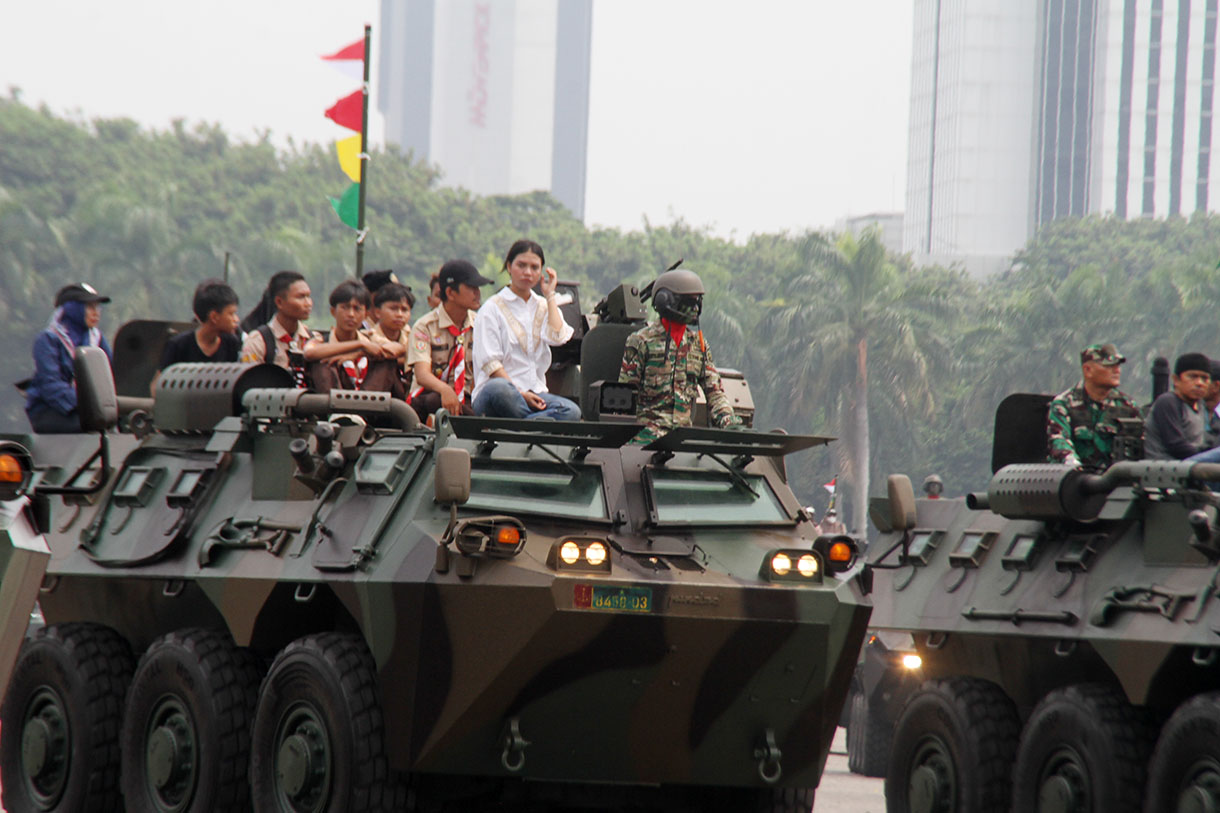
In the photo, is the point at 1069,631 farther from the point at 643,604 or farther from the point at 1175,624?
the point at 643,604

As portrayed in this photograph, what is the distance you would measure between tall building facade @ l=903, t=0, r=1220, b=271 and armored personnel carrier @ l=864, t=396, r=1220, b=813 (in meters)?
96.4

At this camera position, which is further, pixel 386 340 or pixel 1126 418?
pixel 386 340

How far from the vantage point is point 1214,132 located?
372 ft

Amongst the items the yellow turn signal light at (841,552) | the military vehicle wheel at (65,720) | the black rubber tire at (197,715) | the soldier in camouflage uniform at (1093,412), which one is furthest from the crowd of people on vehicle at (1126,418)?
the military vehicle wheel at (65,720)

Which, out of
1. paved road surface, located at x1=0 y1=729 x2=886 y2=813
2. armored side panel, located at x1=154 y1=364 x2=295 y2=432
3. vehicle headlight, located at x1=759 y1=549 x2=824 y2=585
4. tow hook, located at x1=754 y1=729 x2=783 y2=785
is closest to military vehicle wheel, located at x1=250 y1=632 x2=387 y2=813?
tow hook, located at x1=754 y1=729 x2=783 y2=785

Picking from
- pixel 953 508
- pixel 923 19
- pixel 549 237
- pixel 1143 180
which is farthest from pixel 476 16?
pixel 953 508

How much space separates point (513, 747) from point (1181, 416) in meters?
4.47

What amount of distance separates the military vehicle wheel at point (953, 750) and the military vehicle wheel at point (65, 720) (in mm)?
4368

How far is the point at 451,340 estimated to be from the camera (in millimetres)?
11773

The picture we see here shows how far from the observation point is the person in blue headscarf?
1223 cm

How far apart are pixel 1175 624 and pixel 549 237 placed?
58.9m

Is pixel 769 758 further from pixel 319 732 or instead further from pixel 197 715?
pixel 197 715

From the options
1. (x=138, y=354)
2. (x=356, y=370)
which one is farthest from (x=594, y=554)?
(x=138, y=354)

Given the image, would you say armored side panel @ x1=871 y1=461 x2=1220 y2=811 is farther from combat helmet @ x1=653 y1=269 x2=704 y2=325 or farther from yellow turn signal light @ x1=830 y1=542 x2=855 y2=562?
combat helmet @ x1=653 y1=269 x2=704 y2=325
